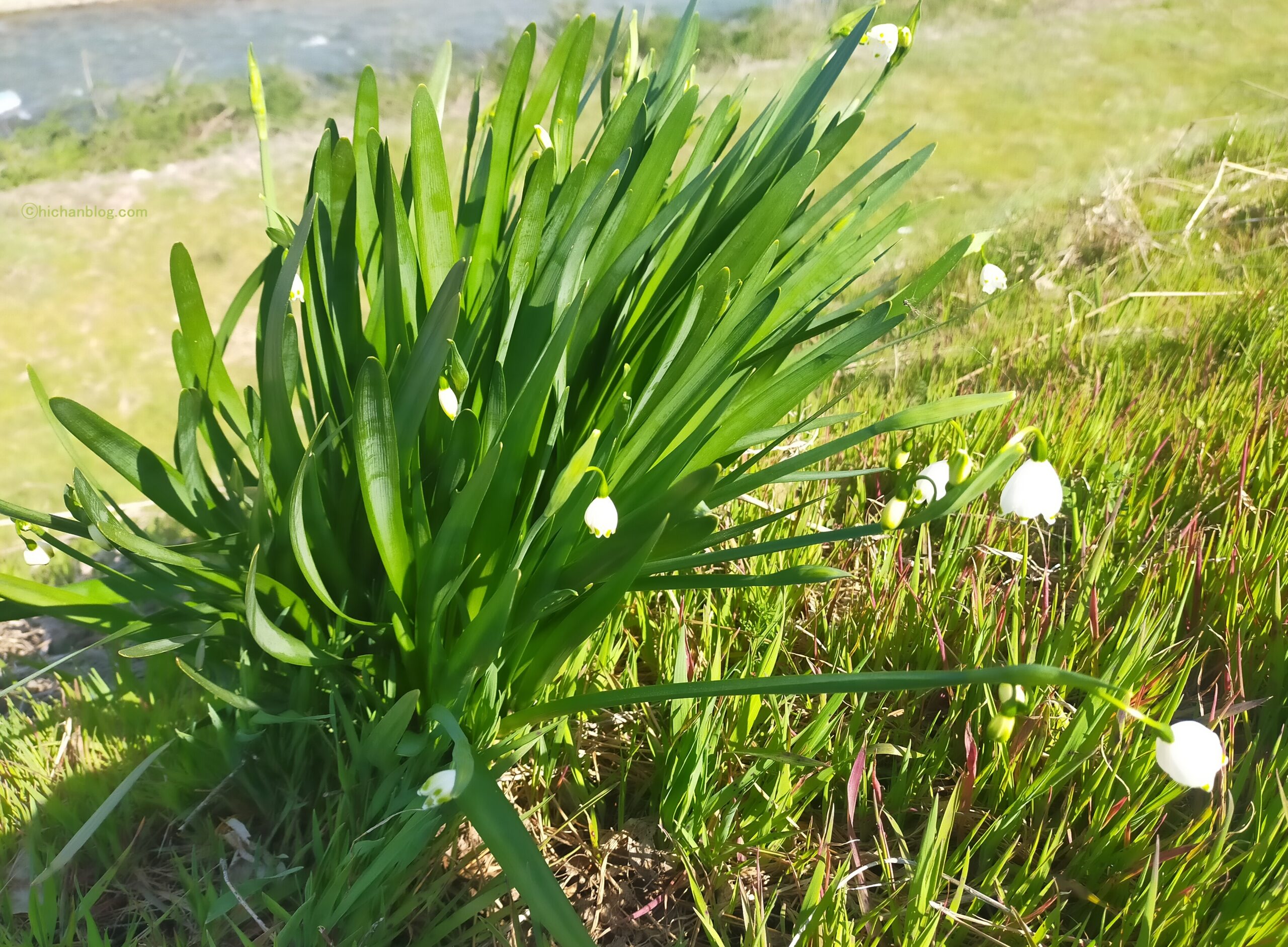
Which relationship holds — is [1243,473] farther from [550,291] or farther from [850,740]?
[550,291]

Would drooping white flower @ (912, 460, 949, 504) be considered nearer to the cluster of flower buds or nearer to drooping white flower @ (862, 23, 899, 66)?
the cluster of flower buds

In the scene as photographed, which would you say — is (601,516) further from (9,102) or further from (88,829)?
(9,102)

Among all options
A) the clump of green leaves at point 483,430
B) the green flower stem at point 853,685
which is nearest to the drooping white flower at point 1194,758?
the green flower stem at point 853,685

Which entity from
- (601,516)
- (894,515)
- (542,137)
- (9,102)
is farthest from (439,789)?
(9,102)

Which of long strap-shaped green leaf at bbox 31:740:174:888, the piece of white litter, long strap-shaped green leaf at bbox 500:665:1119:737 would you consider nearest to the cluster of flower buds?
long strap-shaped green leaf at bbox 500:665:1119:737

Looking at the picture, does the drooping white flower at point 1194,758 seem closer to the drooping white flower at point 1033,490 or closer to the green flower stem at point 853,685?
the green flower stem at point 853,685

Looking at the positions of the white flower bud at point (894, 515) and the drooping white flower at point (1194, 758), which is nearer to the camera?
the drooping white flower at point (1194, 758)
